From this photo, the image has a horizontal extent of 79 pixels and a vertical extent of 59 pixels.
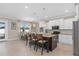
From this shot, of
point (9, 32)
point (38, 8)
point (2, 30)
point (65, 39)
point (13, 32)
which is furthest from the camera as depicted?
point (13, 32)

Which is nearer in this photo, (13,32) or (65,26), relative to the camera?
(65,26)

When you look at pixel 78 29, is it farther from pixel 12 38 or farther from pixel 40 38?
pixel 12 38

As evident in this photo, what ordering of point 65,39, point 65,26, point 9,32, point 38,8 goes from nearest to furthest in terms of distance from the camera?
1. point 38,8
2. point 65,39
3. point 65,26
4. point 9,32

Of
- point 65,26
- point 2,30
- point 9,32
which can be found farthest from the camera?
point 9,32

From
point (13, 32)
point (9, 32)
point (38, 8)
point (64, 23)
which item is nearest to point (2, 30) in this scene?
point (9, 32)

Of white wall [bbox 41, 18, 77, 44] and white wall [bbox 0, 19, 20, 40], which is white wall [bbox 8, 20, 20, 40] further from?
white wall [bbox 41, 18, 77, 44]

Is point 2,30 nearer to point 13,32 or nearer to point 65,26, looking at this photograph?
point 13,32

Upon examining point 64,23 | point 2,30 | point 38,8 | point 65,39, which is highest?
point 38,8

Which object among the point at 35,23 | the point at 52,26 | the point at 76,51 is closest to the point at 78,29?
the point at 76,51

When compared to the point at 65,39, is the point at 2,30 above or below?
above

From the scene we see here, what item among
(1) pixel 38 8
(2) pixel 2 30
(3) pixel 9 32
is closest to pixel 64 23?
(1) pixel 38 8

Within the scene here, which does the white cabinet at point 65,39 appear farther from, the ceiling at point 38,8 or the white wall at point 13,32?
the white wall at point 13,32

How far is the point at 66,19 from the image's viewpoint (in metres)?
7.77

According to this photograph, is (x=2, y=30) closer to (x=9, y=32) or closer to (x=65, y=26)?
(x=9, y=32)
